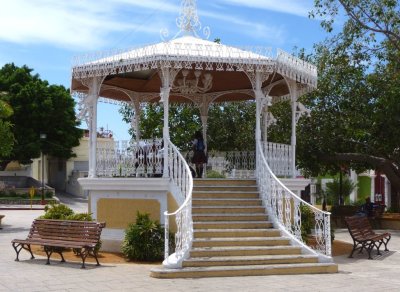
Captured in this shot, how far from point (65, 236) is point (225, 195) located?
3.81 m

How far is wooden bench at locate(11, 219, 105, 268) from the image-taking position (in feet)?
38.7

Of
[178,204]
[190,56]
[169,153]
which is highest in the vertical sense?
[190,56]

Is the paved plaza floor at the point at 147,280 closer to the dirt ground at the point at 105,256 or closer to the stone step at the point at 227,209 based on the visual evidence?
the dirt ground at the point at 105,256

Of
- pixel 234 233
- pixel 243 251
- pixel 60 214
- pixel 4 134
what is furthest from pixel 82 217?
pixel 4 134

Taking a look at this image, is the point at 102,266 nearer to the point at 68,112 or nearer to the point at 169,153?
the point at 169,153

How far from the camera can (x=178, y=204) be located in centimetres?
1303

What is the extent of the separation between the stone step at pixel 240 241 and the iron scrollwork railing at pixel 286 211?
0.97 ft

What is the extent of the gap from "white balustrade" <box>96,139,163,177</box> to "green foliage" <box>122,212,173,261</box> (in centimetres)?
177

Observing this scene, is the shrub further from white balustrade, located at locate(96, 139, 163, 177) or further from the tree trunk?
the tree trunk

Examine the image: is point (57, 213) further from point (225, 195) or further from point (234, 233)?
point (234, 233)

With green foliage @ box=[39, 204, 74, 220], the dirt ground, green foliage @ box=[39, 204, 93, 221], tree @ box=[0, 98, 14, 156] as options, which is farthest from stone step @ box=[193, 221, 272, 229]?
tree @ box=[0, 98, 14, 156]

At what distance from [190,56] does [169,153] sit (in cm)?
229

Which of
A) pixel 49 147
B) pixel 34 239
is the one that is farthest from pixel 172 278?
pixel 49 147

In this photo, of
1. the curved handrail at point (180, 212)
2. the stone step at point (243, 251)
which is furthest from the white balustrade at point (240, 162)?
the stone step at point (243, 251)
